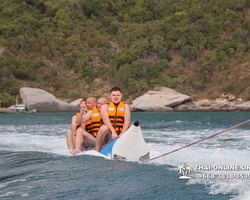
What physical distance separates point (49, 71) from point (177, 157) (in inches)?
1767

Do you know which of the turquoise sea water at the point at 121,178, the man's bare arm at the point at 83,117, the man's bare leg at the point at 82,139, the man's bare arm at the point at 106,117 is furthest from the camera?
the man's bare leg at the point at 82,139

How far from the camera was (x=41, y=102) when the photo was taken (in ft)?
126

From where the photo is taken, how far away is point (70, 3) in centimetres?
6512

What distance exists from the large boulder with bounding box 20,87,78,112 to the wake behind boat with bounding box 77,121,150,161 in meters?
33.6

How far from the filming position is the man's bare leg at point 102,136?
5.50 metres

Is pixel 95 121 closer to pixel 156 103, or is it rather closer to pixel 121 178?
pixel 121 178

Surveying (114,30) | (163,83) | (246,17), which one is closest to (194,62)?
(163,83)

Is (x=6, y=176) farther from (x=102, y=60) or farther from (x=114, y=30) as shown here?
(x=114, y=30)

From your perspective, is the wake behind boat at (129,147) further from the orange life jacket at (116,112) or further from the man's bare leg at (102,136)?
the orange life jacket at (116,112)

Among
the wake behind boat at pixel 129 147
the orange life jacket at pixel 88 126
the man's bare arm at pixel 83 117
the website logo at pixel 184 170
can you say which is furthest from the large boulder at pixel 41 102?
the website logo at pixel 184 170

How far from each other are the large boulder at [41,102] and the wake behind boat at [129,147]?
33649 mm

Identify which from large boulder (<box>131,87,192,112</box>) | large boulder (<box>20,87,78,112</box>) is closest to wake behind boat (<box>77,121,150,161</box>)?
large boulder (<box>131,87,192,112</box>)

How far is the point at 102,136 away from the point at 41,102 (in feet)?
112

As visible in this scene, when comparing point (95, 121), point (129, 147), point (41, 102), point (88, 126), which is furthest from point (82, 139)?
point (41, 102)
